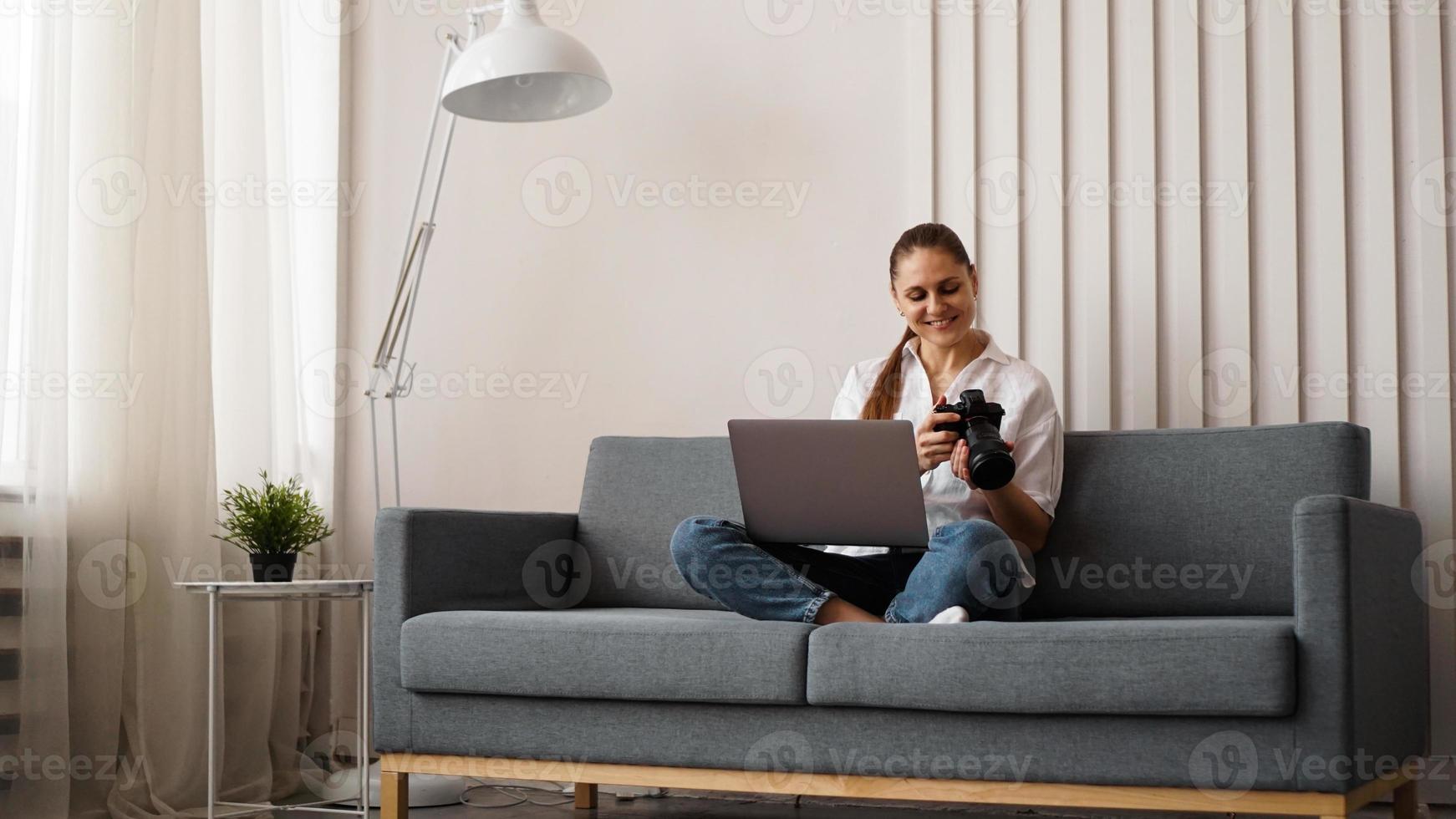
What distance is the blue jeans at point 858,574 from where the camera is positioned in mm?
1995

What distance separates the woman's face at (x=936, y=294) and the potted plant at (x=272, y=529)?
3.92 feet

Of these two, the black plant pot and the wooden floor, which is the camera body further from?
the black plant pot

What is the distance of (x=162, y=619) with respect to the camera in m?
2.59

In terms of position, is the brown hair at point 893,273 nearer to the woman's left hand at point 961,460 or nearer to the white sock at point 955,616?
the woman's left hand at point 961,460

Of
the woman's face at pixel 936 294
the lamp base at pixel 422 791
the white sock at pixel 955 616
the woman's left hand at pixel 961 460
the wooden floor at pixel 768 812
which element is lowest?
the wooden floor at pixel 768 812

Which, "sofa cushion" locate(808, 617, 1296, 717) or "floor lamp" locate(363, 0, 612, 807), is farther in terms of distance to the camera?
"floor lamp" locate(363, 0, 612, 807)

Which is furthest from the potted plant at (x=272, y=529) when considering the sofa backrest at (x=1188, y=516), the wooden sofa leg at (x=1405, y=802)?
the wooden sofa leg at (x=1405, y=802)

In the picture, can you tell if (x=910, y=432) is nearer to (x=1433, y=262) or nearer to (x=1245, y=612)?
(x=1245, y=612)

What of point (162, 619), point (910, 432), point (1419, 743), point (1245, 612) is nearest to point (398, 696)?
point (162, 619)

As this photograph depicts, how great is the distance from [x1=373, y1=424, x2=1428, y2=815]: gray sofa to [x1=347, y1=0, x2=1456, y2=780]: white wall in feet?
1.38

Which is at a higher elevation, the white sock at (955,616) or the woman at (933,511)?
the woman at (933,511)

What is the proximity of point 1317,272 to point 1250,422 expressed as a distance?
0.32 m

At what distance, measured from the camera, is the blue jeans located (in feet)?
6.55

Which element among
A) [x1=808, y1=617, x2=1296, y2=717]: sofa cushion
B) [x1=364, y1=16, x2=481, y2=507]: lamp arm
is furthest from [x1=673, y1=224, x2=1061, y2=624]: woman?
[x1=364, y1=16, x2=481, y2=507]: lamp arm
